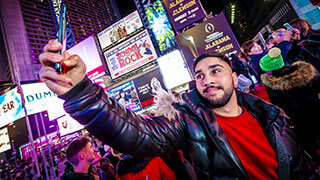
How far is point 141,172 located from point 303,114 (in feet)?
9.49

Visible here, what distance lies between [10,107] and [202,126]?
11520mm

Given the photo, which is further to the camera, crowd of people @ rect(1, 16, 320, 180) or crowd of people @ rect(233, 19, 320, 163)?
crowd of people @ rect(233, 19, 320, 163)

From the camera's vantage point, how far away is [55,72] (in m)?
1.03

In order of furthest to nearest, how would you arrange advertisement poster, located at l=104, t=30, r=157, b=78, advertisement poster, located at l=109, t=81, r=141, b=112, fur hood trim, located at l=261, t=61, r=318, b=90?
advertisement poster, located at l=109, t=81, r=141, b=112
advertisement poster, located at l=104, t=30, r=157, b=78
fur hood trim, located at l=261, t=61, r=318, b=90

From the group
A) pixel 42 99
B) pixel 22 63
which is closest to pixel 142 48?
pixel 42 99

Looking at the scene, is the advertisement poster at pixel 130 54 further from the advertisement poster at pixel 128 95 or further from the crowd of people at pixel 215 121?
the crowd of people at pixel 215 121

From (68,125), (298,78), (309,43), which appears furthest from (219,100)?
(68,125)

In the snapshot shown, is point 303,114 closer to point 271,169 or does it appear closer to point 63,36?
point 271,169

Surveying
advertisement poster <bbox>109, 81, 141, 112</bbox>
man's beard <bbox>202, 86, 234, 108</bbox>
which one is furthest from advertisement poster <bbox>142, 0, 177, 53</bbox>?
man's beard <bbox>202, 86, 234, 108</bbox>

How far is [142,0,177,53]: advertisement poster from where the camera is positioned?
9836 mm

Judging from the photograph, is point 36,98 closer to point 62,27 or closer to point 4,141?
point 62,27

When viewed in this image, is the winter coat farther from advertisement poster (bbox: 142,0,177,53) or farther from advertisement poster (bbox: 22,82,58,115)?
advertisement poster (bbox: 22,82,58,115)

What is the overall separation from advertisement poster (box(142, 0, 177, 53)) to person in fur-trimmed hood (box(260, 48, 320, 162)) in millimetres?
7884

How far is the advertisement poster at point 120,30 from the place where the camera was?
10.6 metres
